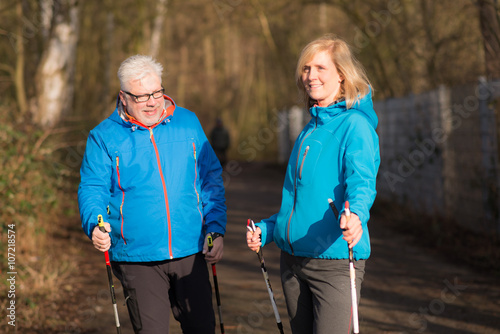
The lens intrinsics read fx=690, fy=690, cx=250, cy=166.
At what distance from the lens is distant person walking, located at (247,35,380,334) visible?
3.12m

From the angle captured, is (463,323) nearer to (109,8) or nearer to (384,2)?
(384,2)

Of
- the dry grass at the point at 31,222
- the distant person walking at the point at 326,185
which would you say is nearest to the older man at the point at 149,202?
the distant person walking at the point at 326,185

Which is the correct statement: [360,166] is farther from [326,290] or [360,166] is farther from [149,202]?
[149,202]

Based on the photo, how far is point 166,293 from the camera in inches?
147

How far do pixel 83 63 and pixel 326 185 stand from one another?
74.2 feet

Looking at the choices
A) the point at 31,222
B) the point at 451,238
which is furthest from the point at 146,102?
the point at 451,238

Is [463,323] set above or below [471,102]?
below

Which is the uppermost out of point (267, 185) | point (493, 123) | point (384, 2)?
point (384, 2)

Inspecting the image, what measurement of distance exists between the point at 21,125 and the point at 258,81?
104ft

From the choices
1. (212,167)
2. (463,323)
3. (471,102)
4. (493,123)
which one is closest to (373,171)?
(212,167)

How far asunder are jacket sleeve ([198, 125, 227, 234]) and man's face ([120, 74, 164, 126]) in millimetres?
304

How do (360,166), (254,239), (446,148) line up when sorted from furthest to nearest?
(446,148)
(254,239)
(360,166)

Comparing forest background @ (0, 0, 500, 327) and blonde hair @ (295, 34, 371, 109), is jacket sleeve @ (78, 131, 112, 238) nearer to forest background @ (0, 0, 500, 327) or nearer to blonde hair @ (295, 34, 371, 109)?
blonde hair @ (295, 34, 371, 109)

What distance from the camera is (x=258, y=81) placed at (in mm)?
39750
